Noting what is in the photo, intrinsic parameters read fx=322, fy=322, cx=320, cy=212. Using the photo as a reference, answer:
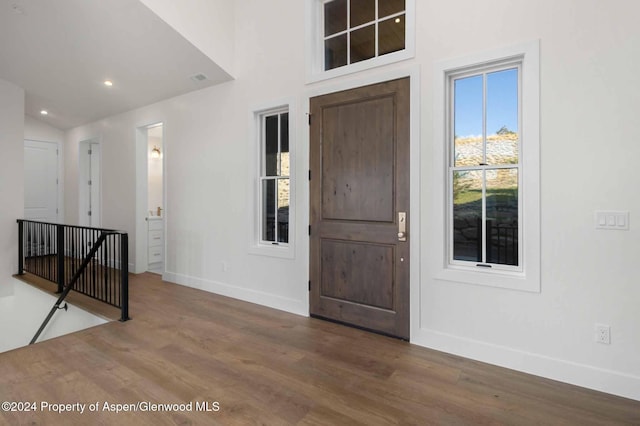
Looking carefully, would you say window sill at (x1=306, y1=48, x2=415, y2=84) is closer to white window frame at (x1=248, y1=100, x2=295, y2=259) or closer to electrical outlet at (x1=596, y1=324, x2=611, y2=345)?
white window frame at (x1=248, y1=100, x2=295, y2=259)

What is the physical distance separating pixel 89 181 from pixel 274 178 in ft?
18.4

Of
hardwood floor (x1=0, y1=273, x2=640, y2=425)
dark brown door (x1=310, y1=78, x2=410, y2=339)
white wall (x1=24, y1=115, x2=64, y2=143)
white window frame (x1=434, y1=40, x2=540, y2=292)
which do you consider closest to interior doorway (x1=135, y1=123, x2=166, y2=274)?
hardwood floor (x1=0, y1=273, x2=640, y2=425)

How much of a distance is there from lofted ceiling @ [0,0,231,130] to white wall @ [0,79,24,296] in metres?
0.31

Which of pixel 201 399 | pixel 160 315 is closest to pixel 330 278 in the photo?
pixel 201 399

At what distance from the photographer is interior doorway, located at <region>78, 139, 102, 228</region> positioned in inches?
280

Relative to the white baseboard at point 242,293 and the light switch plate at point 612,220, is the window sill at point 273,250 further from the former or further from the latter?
the light switch plate at point 612,220

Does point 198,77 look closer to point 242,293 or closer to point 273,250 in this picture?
point 273,250

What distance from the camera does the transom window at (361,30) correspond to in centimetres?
308

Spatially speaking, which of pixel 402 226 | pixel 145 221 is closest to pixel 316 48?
pixel 402 226

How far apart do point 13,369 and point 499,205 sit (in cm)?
396

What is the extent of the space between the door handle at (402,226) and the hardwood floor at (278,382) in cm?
95

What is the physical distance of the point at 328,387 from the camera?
222 cm

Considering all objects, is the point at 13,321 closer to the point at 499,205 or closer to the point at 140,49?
the point at 140,49

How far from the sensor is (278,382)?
2277mm
